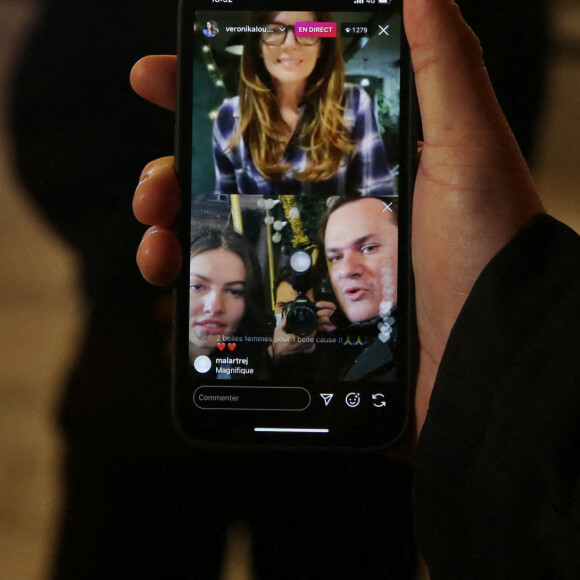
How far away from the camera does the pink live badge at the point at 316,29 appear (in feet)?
1.30


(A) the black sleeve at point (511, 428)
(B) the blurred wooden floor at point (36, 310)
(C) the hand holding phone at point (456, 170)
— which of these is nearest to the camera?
(A) the black sleeve at point (511, 428)

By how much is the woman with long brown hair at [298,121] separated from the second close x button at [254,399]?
0.14 metres

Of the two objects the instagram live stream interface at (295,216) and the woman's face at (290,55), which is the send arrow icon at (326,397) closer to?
the instagram live stream interface at (295,216)

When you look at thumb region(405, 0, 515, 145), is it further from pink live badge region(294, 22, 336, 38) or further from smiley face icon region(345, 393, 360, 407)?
smiley face icon region(345, 393, 360, 407)

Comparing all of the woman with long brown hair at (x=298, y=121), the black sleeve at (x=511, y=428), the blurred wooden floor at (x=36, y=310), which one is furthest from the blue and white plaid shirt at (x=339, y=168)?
the blurred wooden floor at (x=36, y=310)

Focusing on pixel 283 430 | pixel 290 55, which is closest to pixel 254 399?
pixel 283 430

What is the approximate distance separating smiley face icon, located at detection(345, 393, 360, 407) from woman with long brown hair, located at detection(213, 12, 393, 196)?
14 centimetres

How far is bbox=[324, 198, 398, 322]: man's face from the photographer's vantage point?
403 millimetres

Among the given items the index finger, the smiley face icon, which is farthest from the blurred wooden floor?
the smiley face icon

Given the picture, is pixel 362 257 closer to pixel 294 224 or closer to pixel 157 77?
pixel 294 224

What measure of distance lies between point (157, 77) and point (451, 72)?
8.7 inches

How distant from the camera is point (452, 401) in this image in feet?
0.95

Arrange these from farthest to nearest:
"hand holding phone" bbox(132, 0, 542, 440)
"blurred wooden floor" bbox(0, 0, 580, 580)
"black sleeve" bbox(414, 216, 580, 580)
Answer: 1. "blurred wooden floor" bbox(0, 0, 580, 580)
2. "hand holding phone" bbox(132, 0, 542, 440)
3. "black sleeve" bbox(414, 216, 580, 580)

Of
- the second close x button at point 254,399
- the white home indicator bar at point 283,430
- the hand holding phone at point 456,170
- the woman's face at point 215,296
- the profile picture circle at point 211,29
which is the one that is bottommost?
the white home indicator bar at point 283,430
